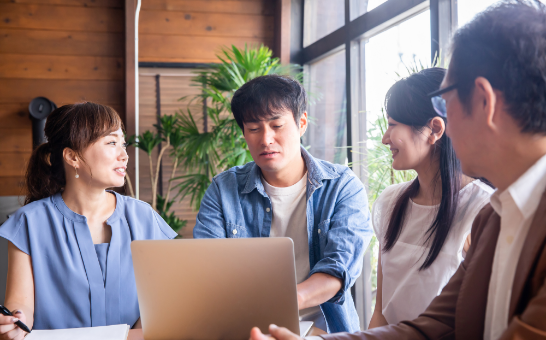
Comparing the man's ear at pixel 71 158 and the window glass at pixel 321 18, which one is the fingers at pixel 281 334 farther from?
the window glass at pixel 321 18

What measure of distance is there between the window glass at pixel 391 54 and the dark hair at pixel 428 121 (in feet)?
2.45

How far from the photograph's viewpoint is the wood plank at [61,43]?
3525mm

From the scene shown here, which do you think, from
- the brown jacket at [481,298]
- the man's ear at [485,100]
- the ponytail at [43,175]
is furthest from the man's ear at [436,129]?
the ponytail at [43,175]

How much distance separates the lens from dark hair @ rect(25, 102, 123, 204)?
1646 millimetres

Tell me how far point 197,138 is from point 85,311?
1847mm

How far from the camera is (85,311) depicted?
5.02ft

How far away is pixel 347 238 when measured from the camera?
144 centimetres

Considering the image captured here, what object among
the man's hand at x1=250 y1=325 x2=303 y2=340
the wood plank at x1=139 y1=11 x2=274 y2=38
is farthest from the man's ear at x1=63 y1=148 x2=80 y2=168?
the wood plank at x1=139 y1=11 x2=274 y2=38

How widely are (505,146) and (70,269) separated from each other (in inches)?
55.3

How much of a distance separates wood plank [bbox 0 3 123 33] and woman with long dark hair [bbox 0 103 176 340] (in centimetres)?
232

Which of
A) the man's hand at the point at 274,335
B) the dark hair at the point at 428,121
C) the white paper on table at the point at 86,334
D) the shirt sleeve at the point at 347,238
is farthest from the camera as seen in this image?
the shirt sleeve at the point at 347,238

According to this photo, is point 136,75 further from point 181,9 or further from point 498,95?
point 498,95

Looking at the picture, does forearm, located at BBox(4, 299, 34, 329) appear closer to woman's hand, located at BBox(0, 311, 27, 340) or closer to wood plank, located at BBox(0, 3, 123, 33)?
woman's hand, located at BBox(0, 311, 27, 340)

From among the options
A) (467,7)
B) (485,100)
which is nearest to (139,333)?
(485,100)
